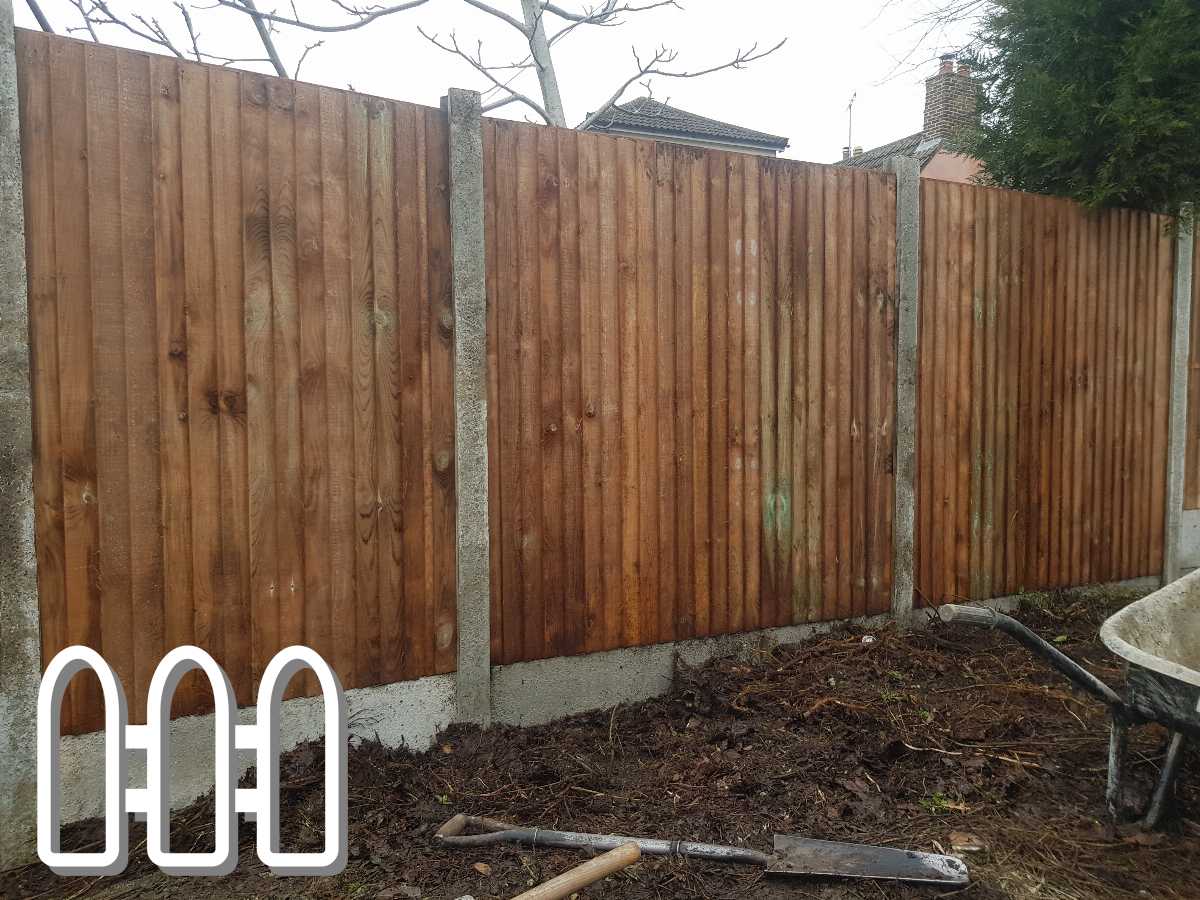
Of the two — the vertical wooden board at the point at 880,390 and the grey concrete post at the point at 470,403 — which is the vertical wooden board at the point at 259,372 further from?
the vertical wooden board at the point at 880,390

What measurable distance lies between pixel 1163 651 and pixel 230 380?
3.58 metres

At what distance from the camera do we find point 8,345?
8.13 feet

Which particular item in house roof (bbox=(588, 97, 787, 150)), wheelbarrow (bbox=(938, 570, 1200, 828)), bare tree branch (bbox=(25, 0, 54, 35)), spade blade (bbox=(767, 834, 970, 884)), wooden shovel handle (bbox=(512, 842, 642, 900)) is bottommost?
spade blade (bbox=(767, 834, 970, 884))

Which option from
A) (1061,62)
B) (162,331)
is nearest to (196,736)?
(162,331)

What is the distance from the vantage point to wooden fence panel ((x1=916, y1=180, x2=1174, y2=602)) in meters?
4.61

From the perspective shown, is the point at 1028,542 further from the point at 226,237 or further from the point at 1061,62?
the point at 226,237

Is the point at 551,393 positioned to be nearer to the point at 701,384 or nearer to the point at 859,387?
the point at 701,384

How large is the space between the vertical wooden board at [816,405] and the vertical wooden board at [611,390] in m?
1.08

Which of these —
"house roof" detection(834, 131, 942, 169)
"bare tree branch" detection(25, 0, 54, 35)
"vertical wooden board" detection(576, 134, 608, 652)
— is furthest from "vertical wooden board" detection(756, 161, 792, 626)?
"house roof" detection(834, 131, 942, 169)

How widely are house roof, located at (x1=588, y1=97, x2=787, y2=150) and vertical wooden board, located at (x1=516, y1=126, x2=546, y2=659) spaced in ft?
39.3

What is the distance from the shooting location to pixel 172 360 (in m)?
2.74

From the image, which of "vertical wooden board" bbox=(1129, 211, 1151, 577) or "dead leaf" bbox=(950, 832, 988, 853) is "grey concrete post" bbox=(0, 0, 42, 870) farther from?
"vertical wooden board" bbox=(1129, 211, 1151, 577)

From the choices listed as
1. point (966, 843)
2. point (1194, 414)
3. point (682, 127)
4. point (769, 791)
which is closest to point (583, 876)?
point (769, 791)

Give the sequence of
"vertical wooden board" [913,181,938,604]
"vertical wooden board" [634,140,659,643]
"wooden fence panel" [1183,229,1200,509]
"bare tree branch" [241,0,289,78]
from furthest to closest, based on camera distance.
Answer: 1. "bare tree branch" [241,0,289,78]
2. "wooden fence panel" [1183,229,1200,509]
3. "vertical wooden board" [913,181,938,604]
4. "vertical wooden board" [634,140,659,643]
